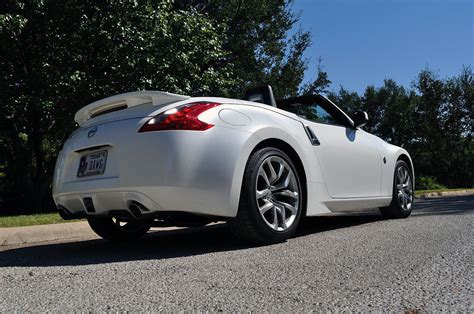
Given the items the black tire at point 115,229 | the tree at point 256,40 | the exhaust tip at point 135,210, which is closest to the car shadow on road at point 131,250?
the black tire at point 115,229

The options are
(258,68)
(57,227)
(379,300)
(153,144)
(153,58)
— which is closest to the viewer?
(379,300)

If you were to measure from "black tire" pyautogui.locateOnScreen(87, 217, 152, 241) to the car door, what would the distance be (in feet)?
6.01

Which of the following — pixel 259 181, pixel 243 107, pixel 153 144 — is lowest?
pixel 259 181

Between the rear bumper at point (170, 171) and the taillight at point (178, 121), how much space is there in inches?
1.8

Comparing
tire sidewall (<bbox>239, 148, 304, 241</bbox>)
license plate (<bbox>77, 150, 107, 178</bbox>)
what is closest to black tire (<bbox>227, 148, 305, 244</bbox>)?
tire sidewall (<bbox>239, 148, 304, 241</bbox>)

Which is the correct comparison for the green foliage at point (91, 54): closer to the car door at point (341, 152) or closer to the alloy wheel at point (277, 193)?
the car door at point (341, 152)

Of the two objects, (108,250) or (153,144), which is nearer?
(153,144)

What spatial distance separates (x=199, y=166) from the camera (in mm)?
3451

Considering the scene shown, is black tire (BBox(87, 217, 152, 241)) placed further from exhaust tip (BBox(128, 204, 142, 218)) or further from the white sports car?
exhaust tip (BBox(128, 204, 142, 218))

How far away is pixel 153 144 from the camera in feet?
11.3

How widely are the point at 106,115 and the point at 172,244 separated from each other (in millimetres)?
1351

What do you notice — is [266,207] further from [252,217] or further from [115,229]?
[115,229]

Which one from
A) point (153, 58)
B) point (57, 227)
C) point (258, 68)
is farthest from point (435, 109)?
point (57, 227)

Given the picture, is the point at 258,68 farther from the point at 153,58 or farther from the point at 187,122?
the point at 187,122
